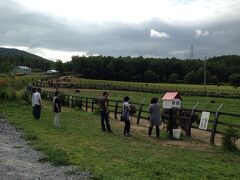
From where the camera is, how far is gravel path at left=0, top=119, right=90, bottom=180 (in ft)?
29.3

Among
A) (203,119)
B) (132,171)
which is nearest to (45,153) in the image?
(132,171)

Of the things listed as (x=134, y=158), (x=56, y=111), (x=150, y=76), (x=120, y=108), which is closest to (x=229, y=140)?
(x=134, y=158)

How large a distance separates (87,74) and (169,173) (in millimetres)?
155514

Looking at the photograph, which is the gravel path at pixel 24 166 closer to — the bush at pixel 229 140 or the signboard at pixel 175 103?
the bush at pixel 229 140

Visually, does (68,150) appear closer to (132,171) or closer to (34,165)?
(34,165)

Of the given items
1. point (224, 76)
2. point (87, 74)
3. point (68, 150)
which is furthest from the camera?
point (87, 74)

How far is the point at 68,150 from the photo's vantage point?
12.4m

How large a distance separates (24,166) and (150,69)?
152 metres

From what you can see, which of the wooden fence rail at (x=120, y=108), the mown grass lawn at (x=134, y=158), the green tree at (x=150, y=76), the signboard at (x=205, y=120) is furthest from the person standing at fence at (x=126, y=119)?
the green tree at (x=150, y=76)

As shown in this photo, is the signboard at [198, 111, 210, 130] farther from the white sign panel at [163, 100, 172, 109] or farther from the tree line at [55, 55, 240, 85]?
the tree line at [55, 55, 240, 85]

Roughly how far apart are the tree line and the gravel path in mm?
139530

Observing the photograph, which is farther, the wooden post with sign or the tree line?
the tree line

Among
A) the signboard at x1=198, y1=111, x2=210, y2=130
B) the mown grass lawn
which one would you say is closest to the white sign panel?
the signboard at x1=198, y1=111, x2=210, y2=130

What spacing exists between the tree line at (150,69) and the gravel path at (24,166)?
458 ft
